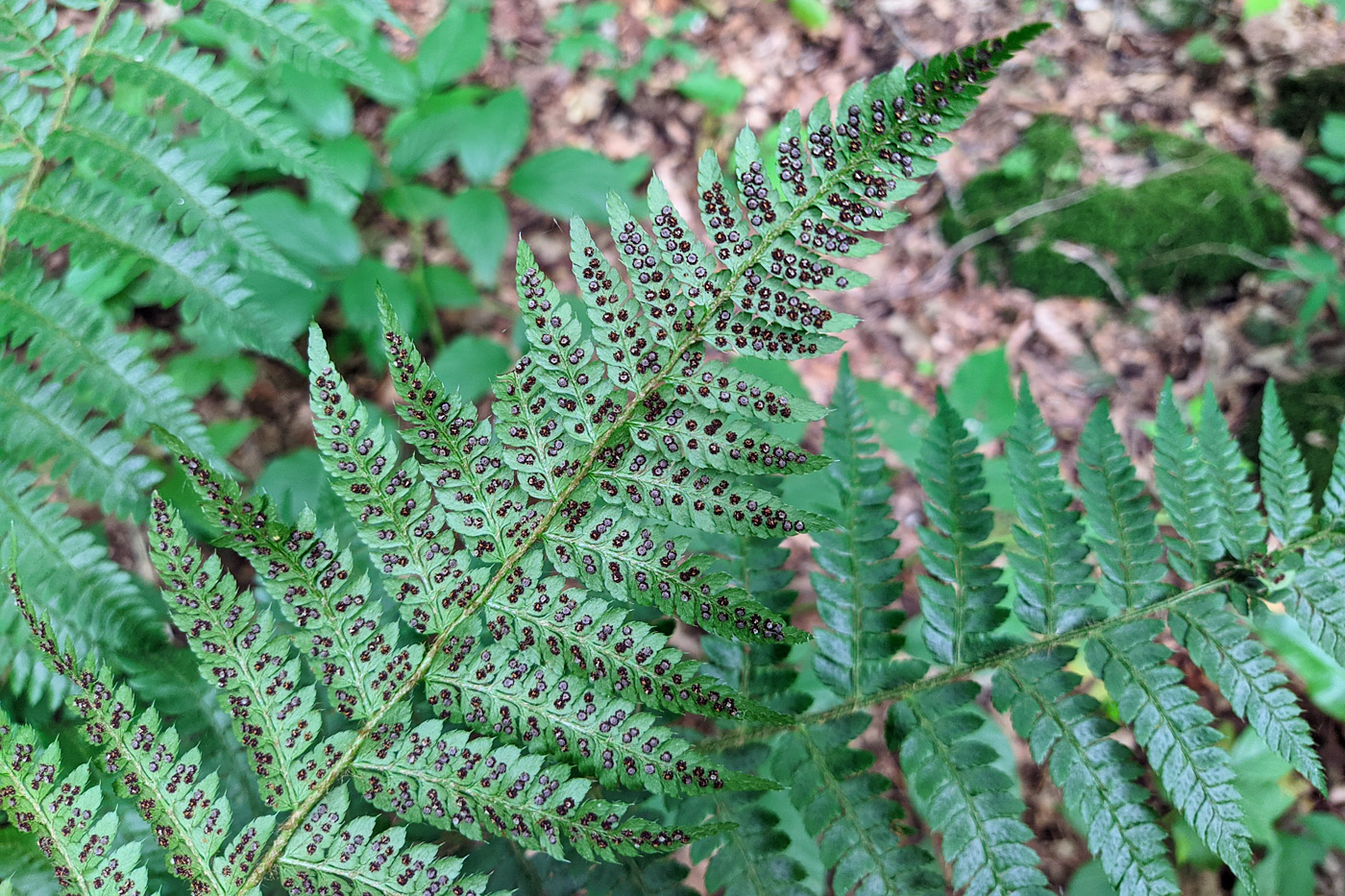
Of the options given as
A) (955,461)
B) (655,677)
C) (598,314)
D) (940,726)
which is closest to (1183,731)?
(940,726)

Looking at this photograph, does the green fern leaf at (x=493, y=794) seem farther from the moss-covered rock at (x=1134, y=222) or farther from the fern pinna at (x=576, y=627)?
the moss-covered rock at (x=1134, y=222)

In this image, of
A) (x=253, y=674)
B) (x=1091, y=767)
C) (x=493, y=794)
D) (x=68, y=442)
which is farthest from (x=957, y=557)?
(x=68, y=442)

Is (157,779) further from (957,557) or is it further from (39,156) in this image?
Result: (957,557)

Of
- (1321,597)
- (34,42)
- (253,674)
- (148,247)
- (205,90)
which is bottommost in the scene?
(1321,597)

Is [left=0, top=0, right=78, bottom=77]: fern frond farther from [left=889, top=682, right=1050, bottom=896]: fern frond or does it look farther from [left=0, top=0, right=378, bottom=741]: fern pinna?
[left=889, top=682, right=1050, bottom=896]: fern frond

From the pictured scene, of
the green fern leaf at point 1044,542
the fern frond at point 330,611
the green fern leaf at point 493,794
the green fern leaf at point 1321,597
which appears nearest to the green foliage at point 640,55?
the green fern leaf at point 1044,542

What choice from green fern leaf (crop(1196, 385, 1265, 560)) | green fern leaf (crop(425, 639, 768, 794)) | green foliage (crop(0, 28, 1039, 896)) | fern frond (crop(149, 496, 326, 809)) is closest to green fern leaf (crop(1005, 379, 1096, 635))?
green fern leaf (crop(1196, 385, 1265, 560))
